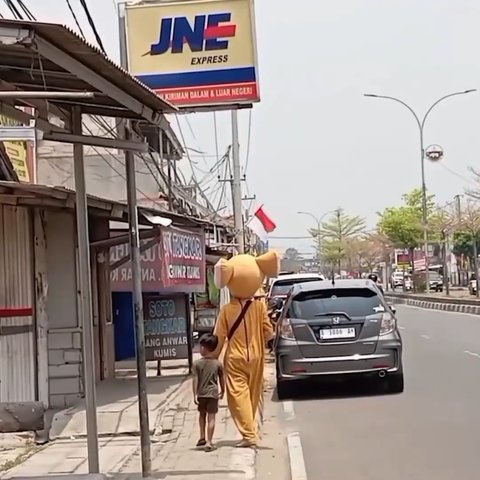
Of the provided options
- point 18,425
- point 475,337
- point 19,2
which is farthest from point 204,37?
point 475,337

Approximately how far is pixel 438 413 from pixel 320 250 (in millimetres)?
100358

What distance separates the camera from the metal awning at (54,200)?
1068 cm

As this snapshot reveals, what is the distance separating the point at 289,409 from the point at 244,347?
11.8 feet

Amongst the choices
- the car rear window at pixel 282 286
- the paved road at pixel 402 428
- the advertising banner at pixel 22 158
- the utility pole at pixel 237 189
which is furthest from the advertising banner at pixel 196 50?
the car rear window at pixel 282 286

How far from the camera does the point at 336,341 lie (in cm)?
1341

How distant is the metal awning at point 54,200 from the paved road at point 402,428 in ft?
11.3

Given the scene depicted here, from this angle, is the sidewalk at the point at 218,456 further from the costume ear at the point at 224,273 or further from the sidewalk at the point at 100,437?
the costume ear at the point at 224,273

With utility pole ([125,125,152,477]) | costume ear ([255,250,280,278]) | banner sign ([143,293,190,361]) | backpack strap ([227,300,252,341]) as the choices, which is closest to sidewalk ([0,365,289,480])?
utility pole ([125,125,152,477])

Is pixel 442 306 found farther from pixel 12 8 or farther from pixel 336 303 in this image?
pixel 12 8

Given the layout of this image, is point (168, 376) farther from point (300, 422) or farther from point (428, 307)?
point (428, 307)

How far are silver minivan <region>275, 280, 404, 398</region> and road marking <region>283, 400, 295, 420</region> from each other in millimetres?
344

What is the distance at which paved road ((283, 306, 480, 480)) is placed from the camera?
341 inches

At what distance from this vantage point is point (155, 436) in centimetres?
1109

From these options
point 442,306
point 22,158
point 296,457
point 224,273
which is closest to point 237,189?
point 22,158
